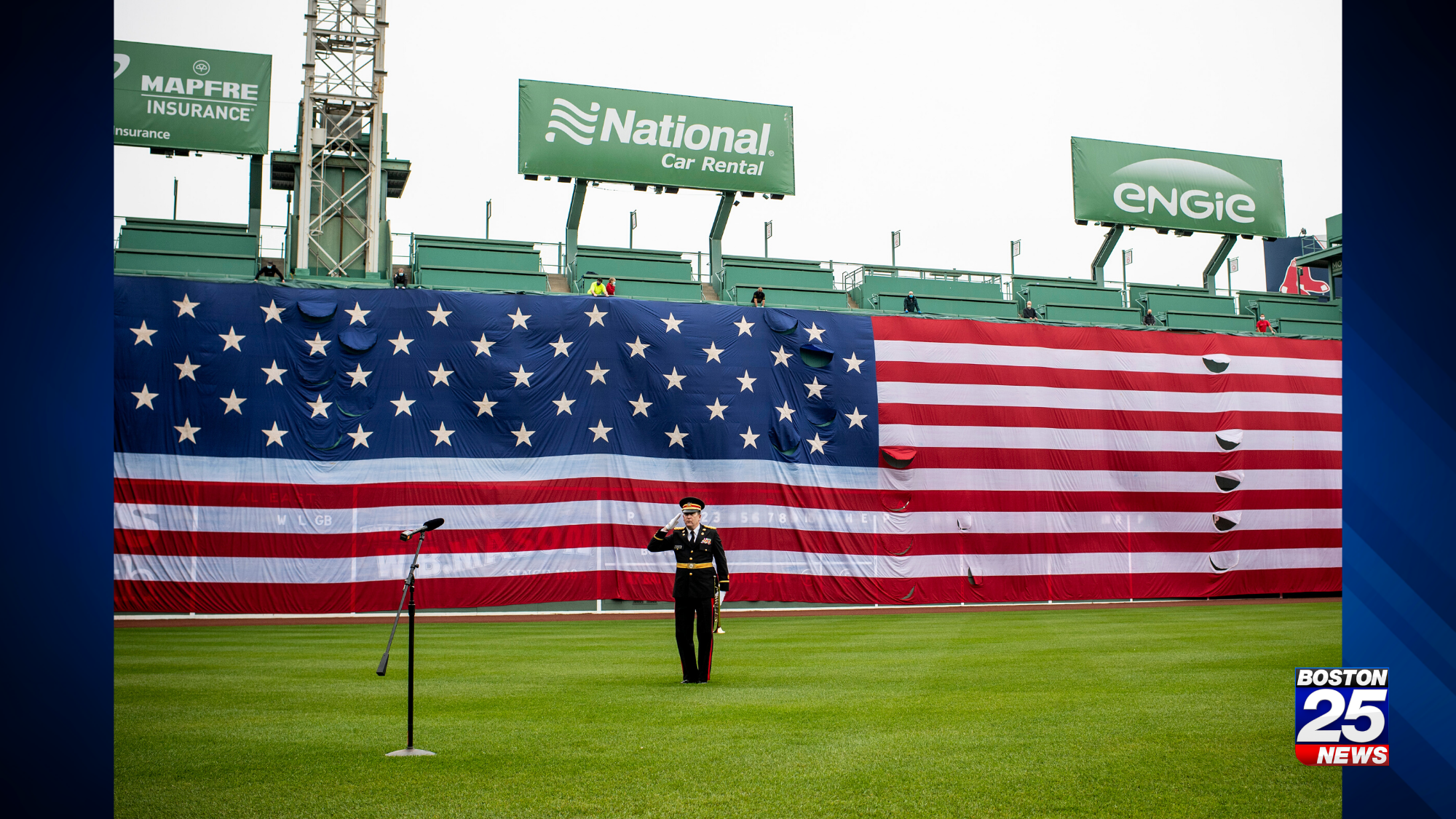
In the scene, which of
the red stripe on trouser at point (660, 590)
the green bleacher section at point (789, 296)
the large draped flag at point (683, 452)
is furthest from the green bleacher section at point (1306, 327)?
the green bleacher section at point (789, 296)

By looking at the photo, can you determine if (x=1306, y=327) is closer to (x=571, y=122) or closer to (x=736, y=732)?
(x=571, y=122)

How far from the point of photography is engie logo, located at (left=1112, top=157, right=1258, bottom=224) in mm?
32906

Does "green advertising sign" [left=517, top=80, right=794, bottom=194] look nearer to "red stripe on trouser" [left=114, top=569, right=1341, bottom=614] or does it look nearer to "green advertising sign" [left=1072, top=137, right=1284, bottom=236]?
"green advertising sign" [left=1072, top=137, right=1284, bottom=236]

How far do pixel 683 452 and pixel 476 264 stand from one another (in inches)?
299

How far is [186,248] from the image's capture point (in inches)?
1003

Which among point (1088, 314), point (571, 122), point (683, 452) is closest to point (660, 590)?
point (683, 452)

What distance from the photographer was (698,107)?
2902cm

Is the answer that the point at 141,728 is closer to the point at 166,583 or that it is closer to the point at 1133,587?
the point at 166,583

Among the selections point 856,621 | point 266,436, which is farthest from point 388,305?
point 856,621

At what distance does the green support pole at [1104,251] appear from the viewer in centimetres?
3297

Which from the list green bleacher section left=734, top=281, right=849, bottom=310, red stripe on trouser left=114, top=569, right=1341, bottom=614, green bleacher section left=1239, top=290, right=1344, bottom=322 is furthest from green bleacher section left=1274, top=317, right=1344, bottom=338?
green bleacher section left=734, top=281, right=849, bottom=310

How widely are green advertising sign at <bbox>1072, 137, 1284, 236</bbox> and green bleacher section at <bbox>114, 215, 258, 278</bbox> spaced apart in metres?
23.4

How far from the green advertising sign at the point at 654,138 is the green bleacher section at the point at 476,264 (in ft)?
7.18

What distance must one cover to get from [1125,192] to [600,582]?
68.4 feet
